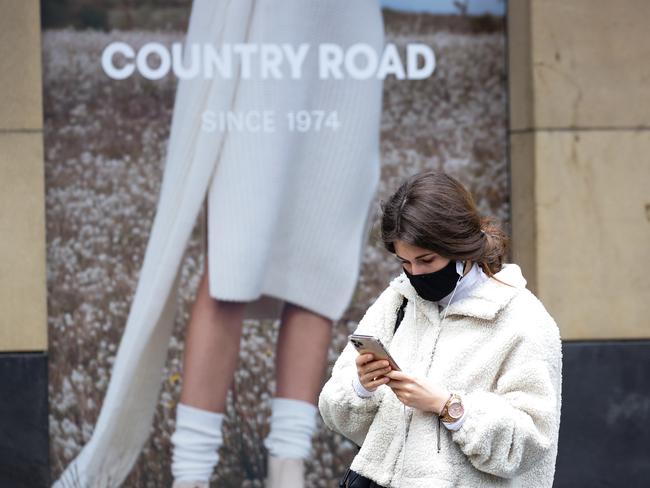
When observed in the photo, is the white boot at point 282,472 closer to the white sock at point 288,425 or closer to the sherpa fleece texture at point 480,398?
the white sock at point 288,425

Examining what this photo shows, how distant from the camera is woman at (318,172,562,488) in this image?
2967 mm

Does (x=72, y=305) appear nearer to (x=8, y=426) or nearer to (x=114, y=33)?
(x=8, y=426)

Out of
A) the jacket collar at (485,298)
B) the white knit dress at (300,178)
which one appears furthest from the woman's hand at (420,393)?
the white knit dress at (300,178)

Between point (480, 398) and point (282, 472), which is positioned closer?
point (480, 398)

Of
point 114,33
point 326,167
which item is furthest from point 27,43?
point 326,167

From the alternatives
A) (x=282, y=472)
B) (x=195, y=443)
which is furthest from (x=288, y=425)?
(x=195, y=443)

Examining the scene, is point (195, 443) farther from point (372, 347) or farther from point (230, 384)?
point (372, 347)

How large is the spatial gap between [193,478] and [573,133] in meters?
2.70

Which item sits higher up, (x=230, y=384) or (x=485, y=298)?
(x=485, y=298)

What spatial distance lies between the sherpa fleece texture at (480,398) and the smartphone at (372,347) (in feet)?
0.51

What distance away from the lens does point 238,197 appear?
5770 millimetres

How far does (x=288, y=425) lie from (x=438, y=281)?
3.02 meters

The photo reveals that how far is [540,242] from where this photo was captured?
5863 mm

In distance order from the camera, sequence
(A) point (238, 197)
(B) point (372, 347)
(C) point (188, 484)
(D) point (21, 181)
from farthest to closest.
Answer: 1. (C) point (188, 484)
2. (A) point (238, 197)
3. (D) point (21, 181)
4. (B) point (372, 347)
